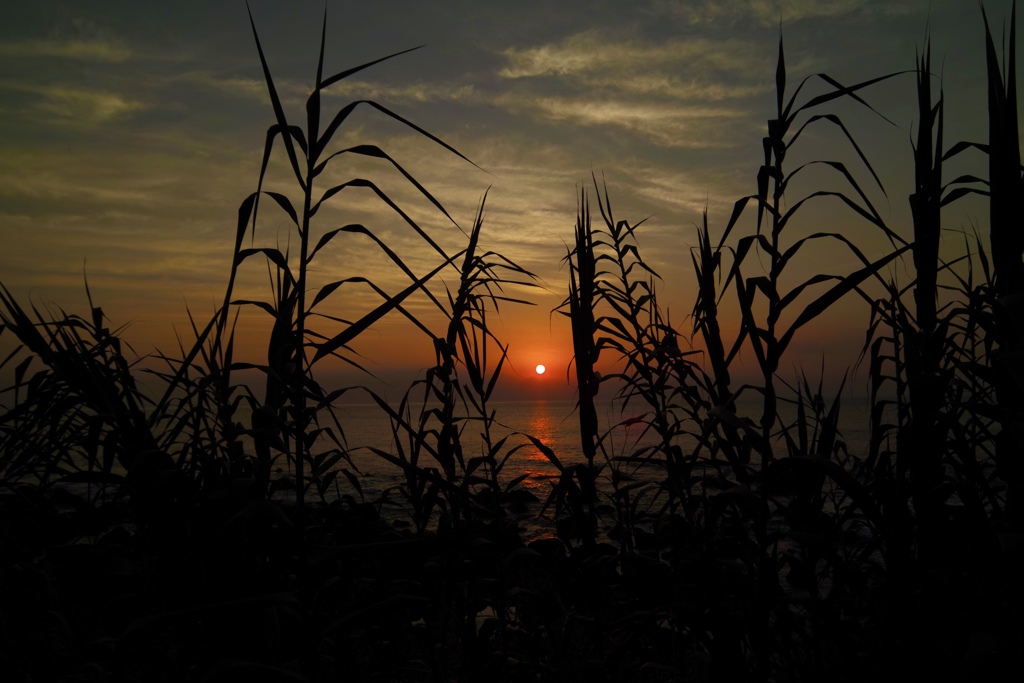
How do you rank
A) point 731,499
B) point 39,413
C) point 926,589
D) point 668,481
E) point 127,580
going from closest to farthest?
point 731,499
point 926,589
point 668,481
point 39,413
point 127,580

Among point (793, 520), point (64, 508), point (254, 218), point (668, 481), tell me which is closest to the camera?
point (254, 218)

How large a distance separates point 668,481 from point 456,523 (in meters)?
1.10

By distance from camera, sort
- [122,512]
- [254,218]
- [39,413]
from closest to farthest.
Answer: [254,218] < [39,413] < [122,512]

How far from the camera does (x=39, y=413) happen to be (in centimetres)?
346

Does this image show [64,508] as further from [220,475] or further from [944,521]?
[944,521]

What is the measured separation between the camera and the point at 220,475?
8.32ft

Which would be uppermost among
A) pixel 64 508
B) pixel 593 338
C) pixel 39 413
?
pixel 593 338

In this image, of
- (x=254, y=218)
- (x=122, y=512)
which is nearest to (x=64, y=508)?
(x=122, y=512)

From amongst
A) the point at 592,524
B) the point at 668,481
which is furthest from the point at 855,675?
the point at 592,524

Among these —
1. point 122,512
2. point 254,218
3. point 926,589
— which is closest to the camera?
point 254,218

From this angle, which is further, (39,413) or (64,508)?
(64,508)

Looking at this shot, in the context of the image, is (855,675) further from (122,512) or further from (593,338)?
(122,512)

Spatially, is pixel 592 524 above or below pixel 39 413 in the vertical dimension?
below

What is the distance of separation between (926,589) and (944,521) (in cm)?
31
